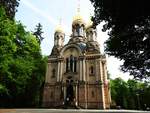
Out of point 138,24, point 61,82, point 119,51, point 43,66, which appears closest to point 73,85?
point 61,82

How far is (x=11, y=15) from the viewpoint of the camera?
19.0 meters

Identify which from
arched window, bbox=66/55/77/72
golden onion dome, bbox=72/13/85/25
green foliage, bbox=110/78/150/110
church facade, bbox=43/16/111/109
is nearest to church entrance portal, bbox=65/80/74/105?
church facade, bbox=43/16/111/109

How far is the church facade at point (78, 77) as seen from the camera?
123ft

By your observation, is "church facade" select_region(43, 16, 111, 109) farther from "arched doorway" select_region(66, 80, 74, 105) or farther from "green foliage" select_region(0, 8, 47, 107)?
"green foliage" select_region(0, 8, 47, 107)

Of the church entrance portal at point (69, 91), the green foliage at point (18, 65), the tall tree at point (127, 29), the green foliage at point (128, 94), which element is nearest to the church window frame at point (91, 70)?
the church entrance portal at point (69, 91)

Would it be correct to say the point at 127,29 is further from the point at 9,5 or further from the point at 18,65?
the point at 18,65

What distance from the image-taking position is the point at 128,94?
6006 centimetres

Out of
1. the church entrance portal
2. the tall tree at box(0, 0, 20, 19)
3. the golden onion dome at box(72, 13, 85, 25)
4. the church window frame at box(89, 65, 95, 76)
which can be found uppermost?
the golden onion dome at box(72, 13, 85, 25)

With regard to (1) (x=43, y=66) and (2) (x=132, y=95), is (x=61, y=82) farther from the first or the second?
(2) (x=132, y=95)

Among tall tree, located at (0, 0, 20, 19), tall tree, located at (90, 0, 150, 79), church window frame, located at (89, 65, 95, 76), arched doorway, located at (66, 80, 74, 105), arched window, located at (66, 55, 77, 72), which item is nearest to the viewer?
tall tree, located at (90, 0, 150, 79)

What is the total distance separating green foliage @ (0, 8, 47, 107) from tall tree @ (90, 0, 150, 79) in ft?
29.5

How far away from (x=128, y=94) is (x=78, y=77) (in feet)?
83.5

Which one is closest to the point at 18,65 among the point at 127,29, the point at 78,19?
the point at 127,29

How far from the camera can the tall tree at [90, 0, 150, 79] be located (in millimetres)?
11500
